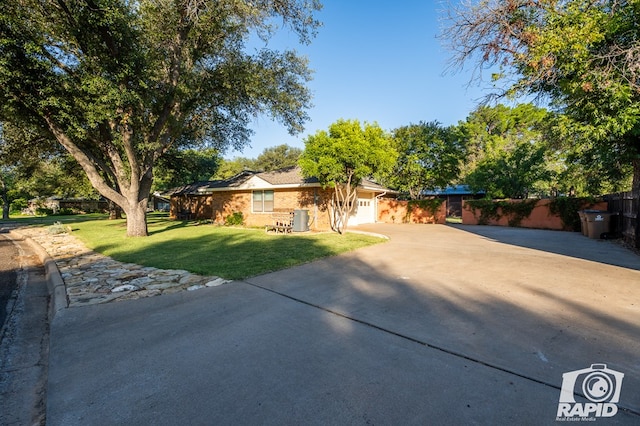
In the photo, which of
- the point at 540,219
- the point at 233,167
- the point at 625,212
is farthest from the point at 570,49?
the point at 233,167

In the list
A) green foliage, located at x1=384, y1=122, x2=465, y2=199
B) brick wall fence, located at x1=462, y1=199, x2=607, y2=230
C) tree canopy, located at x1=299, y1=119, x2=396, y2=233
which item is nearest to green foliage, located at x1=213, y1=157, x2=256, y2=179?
green foliage, located at x1=384, y1=122, x2=465, y2=199

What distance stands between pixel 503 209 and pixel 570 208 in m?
3.59

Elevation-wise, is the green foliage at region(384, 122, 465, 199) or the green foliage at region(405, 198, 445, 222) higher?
the green foliage at region(384, 122, 465, 199)

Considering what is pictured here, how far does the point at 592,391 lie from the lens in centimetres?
232

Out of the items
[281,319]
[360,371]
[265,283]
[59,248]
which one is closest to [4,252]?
[59,248]

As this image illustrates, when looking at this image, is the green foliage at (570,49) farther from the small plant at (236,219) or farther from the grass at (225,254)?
the small plant at (236,219)

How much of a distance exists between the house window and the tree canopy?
5577mm

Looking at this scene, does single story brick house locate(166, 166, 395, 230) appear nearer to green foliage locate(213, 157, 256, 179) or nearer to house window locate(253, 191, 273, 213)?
house window locate(253, 191, 273, 213)

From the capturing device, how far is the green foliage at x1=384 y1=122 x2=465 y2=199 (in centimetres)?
2183

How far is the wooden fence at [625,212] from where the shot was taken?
9461 millimetres

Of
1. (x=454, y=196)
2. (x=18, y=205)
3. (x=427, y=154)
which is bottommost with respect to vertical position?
(x=18, y=205)

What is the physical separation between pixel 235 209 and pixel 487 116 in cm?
2874

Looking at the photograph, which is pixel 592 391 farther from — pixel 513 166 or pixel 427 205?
pixel 513 166

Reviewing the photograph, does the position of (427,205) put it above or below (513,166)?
below
